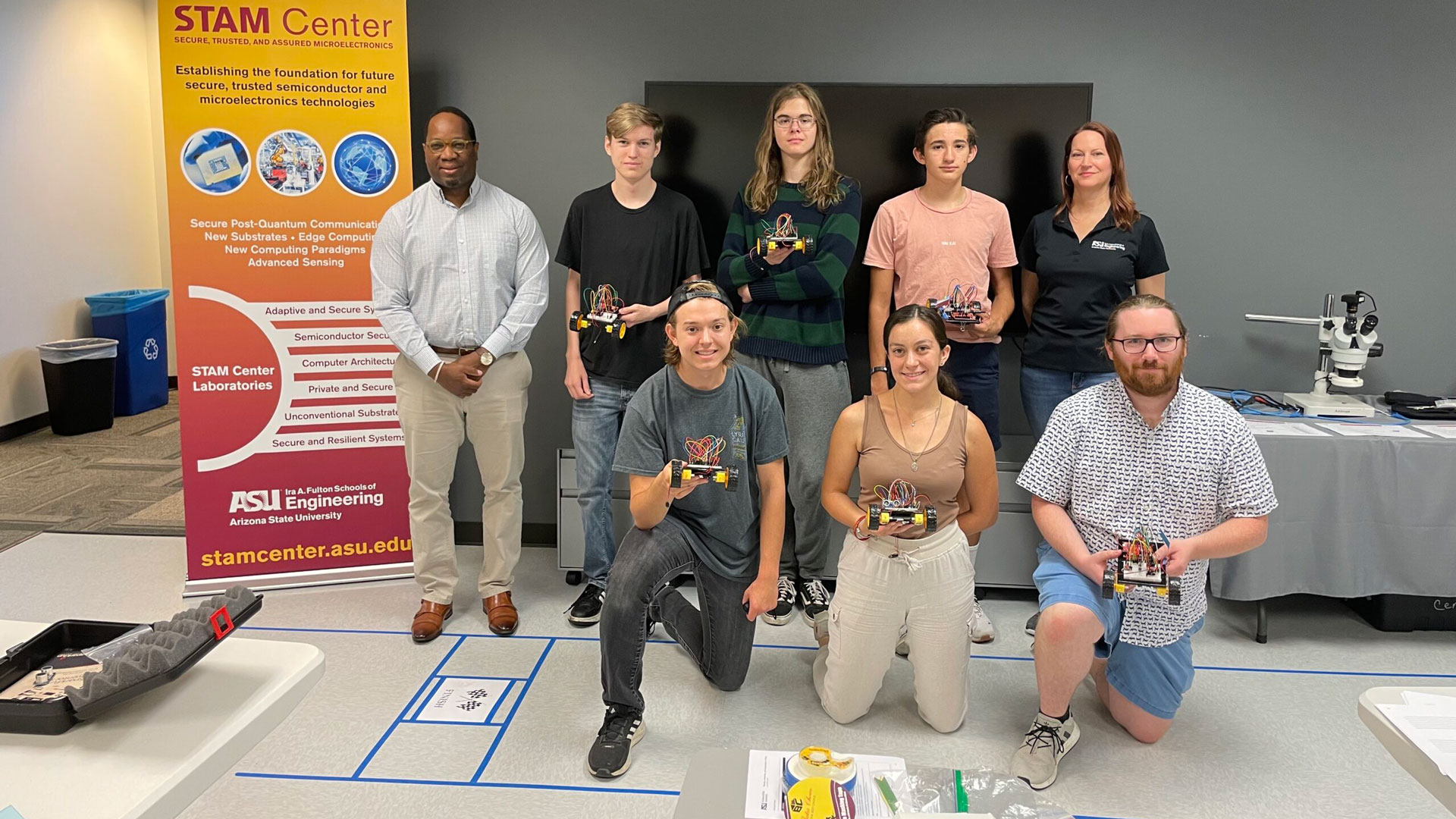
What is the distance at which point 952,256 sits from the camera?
3.38m

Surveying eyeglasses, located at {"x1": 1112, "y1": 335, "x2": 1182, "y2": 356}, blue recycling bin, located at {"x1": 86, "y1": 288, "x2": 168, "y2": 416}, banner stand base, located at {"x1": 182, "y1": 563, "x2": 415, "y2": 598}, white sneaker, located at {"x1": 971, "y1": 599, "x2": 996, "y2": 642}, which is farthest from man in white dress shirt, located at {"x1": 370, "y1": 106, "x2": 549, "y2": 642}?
blue recycling bin, located at {"x1": 86, "y1": 288, "x2": 168, "y2": 416}

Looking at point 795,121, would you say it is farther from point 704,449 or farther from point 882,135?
point 704,449

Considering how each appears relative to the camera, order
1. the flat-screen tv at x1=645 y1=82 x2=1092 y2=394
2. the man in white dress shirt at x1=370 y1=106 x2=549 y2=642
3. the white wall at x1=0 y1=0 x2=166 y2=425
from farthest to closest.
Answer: the white wall at x1=0 y1=0 x2=166 y2=425 → the flat-screen tv at x1=645 y1=82 x2=1092 y2=394 → the man in white dress shirt at x1=370 y1=106 x2=549 y2=642

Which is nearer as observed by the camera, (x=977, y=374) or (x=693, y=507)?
(x=693, y=507)

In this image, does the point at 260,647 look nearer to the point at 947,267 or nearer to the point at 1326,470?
the point at 947,267

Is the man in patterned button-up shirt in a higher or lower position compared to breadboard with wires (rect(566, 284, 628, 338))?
lower

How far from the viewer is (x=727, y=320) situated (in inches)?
104

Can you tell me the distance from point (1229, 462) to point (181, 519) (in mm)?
4295

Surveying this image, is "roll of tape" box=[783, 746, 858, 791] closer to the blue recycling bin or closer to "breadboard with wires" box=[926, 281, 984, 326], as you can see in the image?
"breadboard with wires" box=[926, 281, 984, 326]

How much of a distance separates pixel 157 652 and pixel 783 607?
2496 mm

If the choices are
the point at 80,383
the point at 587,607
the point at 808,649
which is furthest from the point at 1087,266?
the point at 80,383

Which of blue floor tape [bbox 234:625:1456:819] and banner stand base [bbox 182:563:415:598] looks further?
banner stand base [bbox 182:563:415:598]

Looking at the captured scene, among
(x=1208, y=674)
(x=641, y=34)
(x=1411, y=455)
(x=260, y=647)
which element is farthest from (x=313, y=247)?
(x=1411, y=455)

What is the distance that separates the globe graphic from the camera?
364 centimetres
